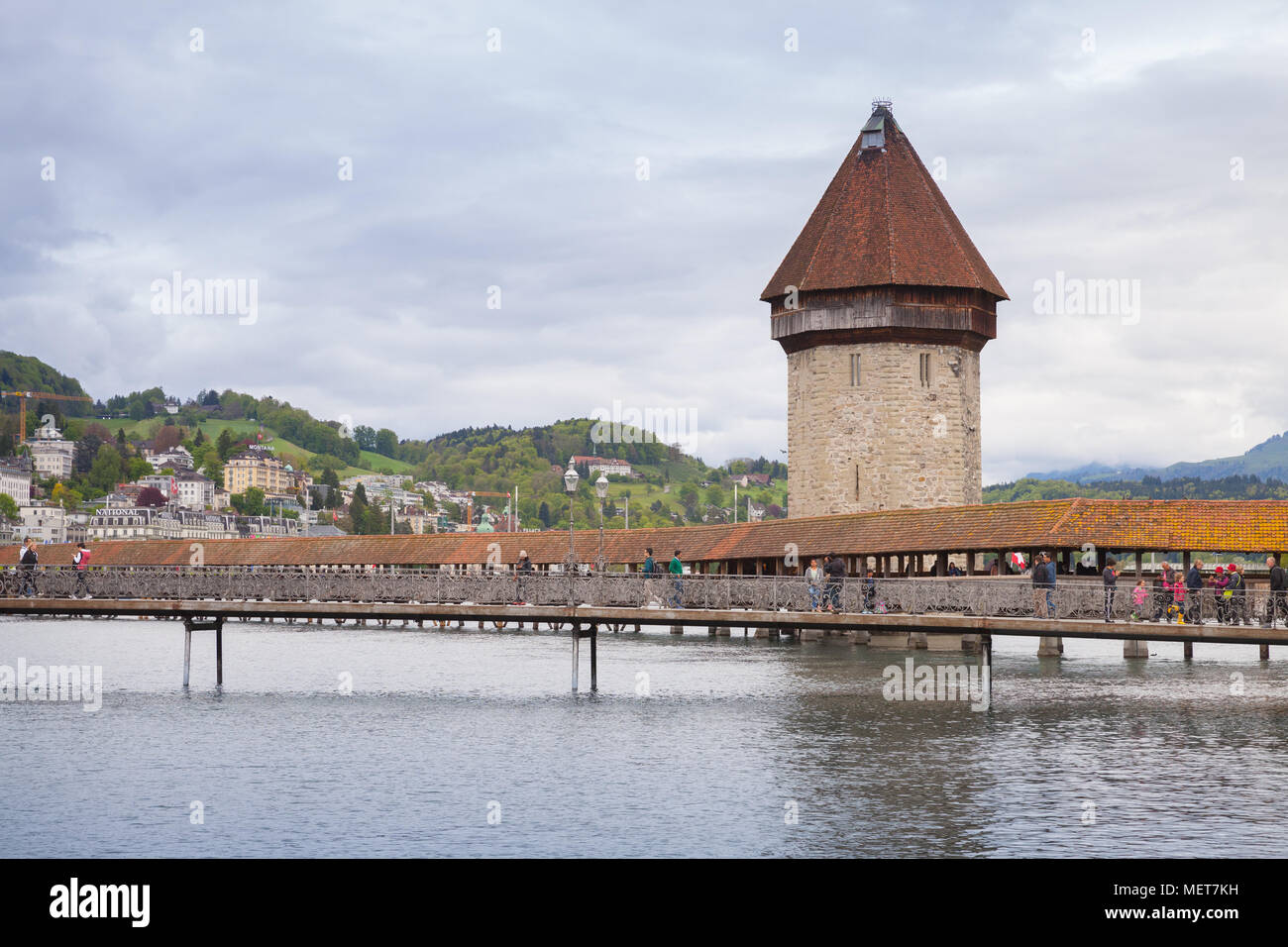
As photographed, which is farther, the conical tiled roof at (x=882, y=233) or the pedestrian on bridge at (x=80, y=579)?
the conical tiled roof at (x=882, y=233)

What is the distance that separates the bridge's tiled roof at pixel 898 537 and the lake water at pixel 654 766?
4096mm

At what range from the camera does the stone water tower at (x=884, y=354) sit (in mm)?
65312

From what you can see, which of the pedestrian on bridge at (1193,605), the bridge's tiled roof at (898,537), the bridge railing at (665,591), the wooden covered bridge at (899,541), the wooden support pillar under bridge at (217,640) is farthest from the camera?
the wooden support pillar under bridge at (217,640)

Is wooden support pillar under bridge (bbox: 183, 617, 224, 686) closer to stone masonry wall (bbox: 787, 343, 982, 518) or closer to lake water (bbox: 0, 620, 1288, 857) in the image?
lake water (bbox: 0, 620, 1288, 857)

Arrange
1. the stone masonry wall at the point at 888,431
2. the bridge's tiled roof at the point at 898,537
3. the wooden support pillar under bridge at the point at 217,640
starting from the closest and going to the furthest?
the bridge's tiled roof at the point at 898,537, the wooden support pillar under bridge at the point at 217,640, the stone masonry wall at the point at 888,431

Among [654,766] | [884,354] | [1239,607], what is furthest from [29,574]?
[884,354]

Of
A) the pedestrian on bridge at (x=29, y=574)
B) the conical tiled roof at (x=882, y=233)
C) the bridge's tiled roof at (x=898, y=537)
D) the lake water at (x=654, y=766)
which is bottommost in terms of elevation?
the lake water at (x=654, y=766)

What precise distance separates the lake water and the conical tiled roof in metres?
23.2

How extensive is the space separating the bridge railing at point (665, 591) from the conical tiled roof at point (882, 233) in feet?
104

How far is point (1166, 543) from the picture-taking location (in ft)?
127

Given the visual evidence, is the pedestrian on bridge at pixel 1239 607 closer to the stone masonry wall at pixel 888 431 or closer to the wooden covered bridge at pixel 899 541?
the wooden covered bridge at pixel 899 541

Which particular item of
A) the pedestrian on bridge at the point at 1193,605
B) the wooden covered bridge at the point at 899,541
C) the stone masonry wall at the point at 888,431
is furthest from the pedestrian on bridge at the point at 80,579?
the stone masonry wall at the point at 888,431

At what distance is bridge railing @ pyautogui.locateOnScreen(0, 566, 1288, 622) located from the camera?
29.9 metres

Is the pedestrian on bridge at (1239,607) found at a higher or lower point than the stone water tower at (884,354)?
lower
